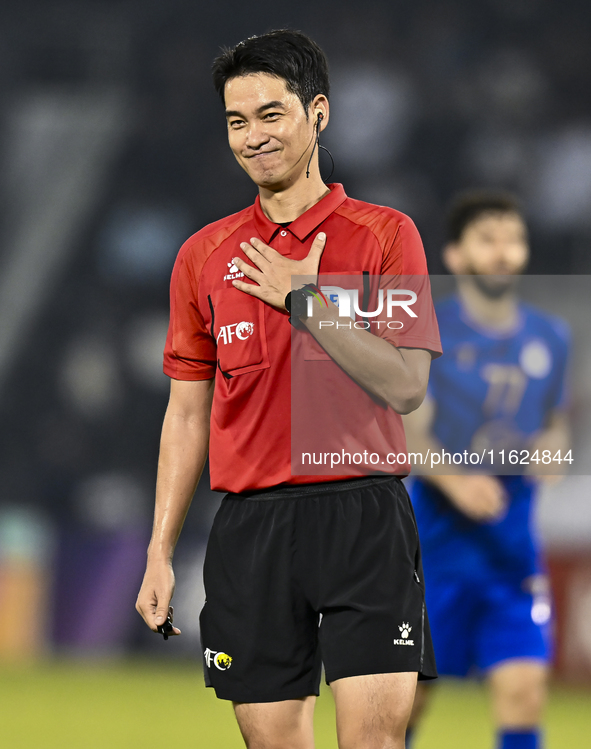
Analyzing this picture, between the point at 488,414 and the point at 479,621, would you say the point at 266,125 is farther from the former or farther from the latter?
the point at 479,621

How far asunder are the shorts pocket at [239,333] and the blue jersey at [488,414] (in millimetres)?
1303

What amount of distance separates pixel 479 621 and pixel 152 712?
2797 mm

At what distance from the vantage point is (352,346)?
2027 millimetres

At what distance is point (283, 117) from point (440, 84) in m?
7.85

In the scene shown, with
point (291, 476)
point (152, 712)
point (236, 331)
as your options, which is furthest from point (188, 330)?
point (152, 712)

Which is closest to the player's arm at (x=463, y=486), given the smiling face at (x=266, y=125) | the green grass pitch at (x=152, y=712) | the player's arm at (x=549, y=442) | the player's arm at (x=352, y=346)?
the player's arm at (x=549, y=442)

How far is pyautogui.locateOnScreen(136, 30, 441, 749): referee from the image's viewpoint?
204 cm

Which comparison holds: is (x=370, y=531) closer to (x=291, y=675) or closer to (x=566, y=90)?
(x=291, y=675)

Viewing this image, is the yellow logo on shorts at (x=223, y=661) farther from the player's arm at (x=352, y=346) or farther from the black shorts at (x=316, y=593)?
the player's arm at (x=352, y=346)

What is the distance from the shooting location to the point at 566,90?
9562mm

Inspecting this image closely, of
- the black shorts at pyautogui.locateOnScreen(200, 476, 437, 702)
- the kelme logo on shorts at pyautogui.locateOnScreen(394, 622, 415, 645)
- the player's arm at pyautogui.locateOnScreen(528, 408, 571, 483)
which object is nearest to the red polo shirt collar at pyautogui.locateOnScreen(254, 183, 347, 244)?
the black shorts at pyautogui.locateOnScreen(200, 476, 437, 702)

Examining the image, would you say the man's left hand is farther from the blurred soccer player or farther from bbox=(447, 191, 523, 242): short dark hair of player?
bbox=(447, 191, 523, 242): short dark hair of player

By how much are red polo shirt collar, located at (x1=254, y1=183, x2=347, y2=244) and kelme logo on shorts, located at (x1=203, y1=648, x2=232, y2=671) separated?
0.92 m

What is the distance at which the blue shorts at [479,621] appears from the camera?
3.27 m
